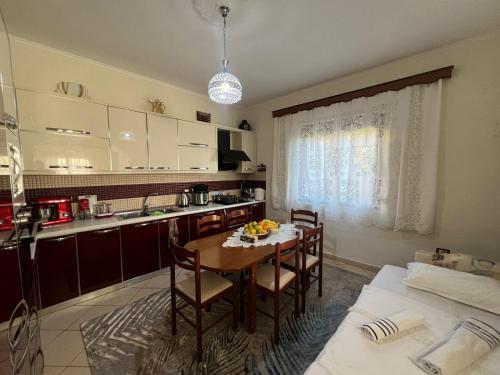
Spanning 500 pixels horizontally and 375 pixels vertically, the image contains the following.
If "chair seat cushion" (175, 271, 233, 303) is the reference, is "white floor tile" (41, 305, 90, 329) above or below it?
below

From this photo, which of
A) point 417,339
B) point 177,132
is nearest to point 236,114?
point 177,132

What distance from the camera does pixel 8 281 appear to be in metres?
1.71

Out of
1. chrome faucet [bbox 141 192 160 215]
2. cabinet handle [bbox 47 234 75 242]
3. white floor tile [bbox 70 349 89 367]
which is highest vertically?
chrome faucet [bbox 141 192 160 215]

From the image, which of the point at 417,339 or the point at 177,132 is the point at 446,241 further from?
the point at 177,132

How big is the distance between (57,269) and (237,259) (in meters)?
1.75

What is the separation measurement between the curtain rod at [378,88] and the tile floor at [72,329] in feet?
10.2

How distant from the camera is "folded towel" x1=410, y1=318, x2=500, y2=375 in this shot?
0.90 metres

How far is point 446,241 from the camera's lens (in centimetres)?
229

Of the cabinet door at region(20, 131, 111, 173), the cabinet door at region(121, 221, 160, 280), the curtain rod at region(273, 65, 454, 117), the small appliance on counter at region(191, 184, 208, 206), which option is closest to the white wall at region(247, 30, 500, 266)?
the curtain rod at region(273, 65, 454, 117)

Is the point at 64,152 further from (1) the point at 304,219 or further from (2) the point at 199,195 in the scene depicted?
(1) the point at 304,219

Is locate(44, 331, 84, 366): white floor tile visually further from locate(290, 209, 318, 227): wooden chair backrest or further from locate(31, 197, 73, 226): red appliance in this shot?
locate(290, 209, 318, 227): wooden chair backrest

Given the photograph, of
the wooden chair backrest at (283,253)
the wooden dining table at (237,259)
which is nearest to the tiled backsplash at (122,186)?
the wooden dining table at (237,259)

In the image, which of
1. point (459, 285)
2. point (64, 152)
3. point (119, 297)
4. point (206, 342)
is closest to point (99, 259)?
point (119, 297)

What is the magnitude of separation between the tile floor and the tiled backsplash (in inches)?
42.2
